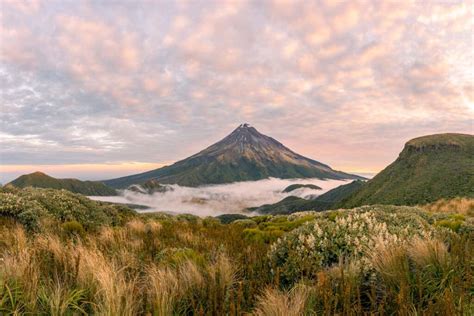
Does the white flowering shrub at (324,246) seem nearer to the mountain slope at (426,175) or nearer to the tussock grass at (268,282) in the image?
the tussock grass at (268,282)

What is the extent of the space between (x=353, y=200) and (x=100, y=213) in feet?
427

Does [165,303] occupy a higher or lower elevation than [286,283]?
higher

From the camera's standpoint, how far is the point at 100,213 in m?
15.0

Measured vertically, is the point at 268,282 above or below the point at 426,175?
below

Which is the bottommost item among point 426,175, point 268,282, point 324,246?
point 268,282

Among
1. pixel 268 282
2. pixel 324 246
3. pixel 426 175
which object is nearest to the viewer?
pixel 268 282

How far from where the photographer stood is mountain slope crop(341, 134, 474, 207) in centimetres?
9419

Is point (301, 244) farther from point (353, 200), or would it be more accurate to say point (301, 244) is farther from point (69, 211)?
point (353, 200)

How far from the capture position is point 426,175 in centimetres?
11750

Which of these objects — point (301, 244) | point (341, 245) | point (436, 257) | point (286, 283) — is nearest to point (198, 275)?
point (286, 283)

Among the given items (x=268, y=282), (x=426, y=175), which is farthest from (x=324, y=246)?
(x=426, y=175)

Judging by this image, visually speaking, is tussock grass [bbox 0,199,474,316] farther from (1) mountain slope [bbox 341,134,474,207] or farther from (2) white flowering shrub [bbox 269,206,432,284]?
(1) mountain slope [bbox 341,134,474,207]

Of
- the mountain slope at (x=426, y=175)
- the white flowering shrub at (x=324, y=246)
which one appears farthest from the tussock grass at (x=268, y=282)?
the mountain slope at (x=426, y=175)

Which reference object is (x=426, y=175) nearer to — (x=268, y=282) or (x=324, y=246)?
(x=324, y=246)
